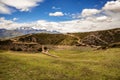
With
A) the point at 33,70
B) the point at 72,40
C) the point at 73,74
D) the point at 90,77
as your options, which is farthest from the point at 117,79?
the point at 72,40

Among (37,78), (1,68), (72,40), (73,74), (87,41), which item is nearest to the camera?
(37,78)

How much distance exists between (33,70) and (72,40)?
144204 millimetres

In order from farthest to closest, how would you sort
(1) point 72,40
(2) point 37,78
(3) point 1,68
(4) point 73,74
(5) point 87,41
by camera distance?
(1) point 72,40
(5) point 87,41
(3) point 1,68
(4) point 73,74
(2) point 37,78

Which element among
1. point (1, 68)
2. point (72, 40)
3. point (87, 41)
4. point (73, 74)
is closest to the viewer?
point (73, 74)

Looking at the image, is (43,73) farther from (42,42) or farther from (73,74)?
(42,42)

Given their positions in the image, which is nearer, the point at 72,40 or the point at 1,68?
the point at 1,68

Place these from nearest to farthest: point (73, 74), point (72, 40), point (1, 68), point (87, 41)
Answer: point (73, 74) < point (1, 68) < point (87, 41) < point (72, 40)

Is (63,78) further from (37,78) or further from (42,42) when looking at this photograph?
(42,42)

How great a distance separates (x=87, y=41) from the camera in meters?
170

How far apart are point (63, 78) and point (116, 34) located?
15733 centimetres

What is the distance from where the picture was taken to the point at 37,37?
19275 centimetres

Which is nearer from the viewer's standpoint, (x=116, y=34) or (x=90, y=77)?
(x=90, y=77)

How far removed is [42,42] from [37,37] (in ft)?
44.6

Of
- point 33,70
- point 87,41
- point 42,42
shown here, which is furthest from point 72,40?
point 33,70
